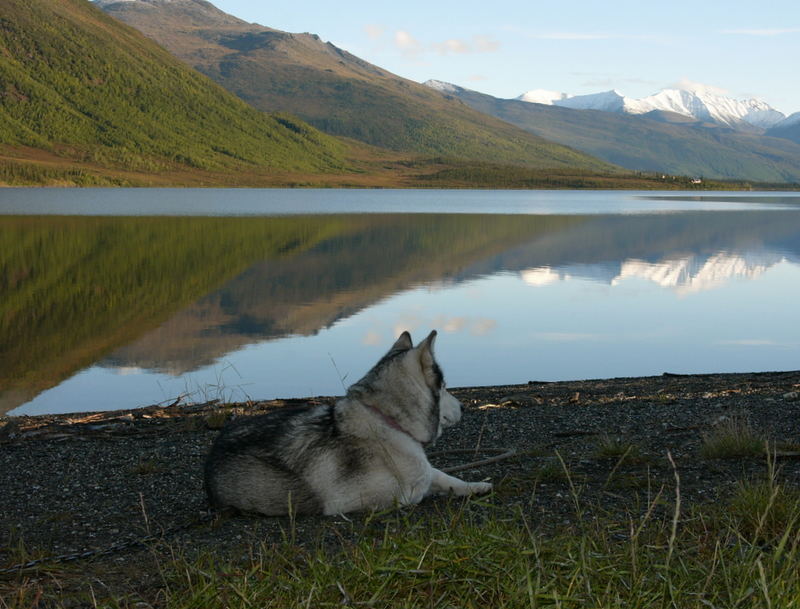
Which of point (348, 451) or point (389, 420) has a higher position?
point (389, 420)

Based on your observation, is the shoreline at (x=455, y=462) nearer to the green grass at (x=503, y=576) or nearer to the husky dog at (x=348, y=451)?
the husky dog at (x=348, y=451)

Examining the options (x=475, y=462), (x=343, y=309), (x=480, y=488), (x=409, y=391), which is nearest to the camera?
(x=409, y=391)

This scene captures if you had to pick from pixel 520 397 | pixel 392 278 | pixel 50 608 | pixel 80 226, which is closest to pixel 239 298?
pixel 392 278

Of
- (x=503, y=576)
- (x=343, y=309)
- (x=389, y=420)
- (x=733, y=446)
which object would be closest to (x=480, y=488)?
(x=389, y=420)

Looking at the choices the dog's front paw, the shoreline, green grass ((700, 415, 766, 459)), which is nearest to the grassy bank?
the shoreline

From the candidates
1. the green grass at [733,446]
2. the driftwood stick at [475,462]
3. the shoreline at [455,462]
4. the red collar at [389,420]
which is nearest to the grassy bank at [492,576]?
the shoreline at [455,462]

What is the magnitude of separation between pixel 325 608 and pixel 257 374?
1419 cm

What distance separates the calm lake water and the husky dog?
28.7 ft

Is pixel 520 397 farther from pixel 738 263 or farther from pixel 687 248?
pixel 687 248

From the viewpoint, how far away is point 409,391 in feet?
20.8

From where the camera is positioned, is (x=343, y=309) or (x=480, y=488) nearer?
(x=480, y=488)

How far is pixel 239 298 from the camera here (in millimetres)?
28750

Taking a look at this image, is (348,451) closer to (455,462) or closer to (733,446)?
(455,462)

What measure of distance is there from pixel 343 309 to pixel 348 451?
20977 millimetres
